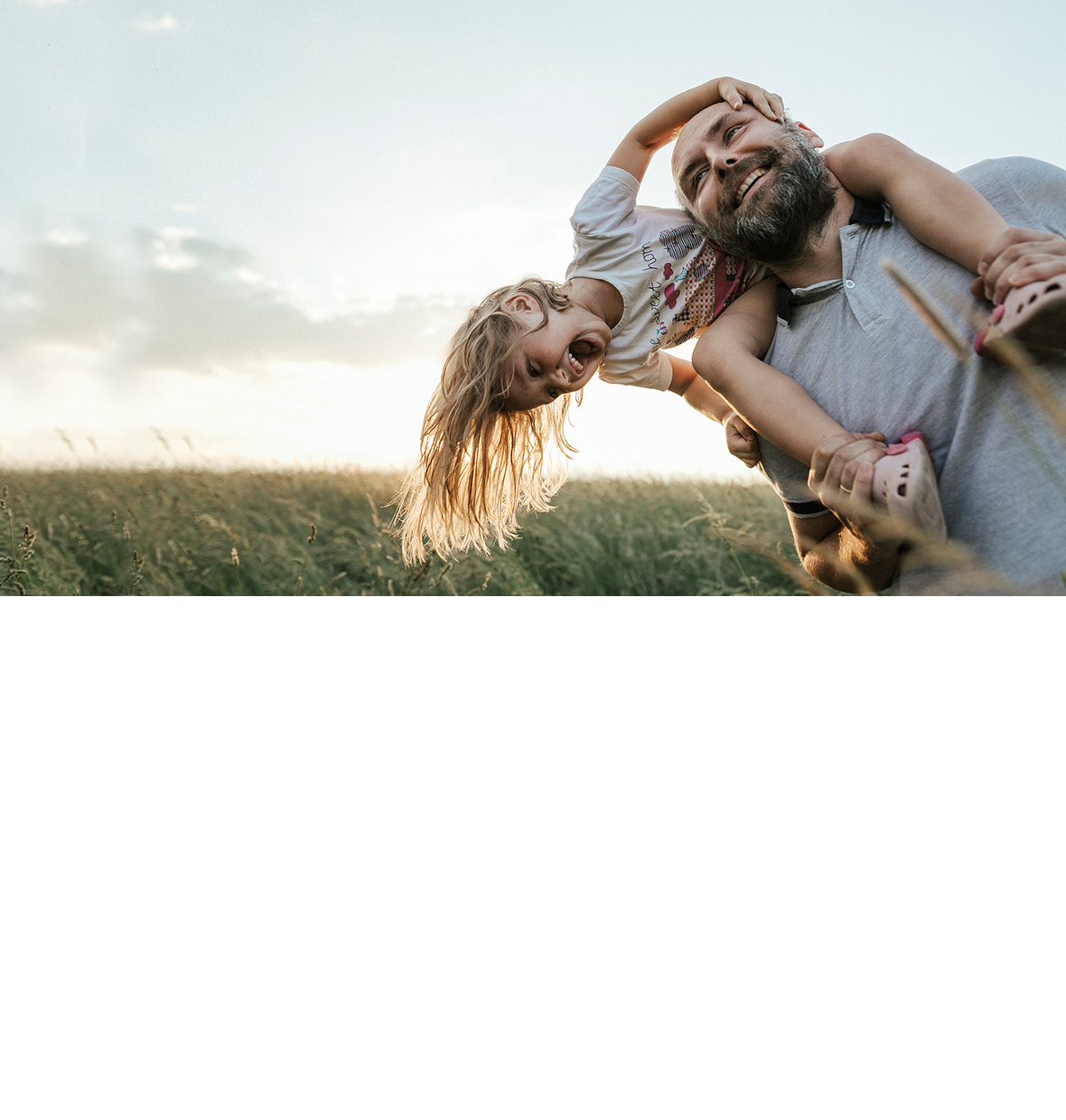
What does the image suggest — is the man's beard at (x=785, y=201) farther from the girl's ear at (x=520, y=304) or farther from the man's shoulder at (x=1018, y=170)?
the girl's ear at (x=520, y=304)

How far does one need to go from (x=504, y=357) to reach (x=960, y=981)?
3.52 ft

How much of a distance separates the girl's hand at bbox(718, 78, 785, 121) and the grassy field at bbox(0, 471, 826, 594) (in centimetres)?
88

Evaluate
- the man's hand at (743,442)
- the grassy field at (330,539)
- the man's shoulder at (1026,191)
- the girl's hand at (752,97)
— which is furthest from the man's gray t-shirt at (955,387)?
the grassy field at (330,539)

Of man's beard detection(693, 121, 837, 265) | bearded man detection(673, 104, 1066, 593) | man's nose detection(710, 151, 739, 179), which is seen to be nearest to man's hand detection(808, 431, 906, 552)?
bearded man detection(673, 104, 1066, 593)

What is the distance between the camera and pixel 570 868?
3.32ft

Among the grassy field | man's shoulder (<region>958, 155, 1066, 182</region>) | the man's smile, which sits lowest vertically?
the grassy field

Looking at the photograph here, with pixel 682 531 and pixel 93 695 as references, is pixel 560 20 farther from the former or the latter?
pixel 93 695

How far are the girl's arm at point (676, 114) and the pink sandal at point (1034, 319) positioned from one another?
0.50 metres

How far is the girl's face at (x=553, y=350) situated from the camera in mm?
1312

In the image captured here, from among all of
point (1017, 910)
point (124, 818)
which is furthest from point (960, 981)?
point (124, 818)

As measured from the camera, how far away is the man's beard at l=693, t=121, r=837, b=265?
3.76 feet

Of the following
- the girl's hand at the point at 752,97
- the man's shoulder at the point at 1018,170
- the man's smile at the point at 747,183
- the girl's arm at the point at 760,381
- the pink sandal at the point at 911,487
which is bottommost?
the pink sandal at the point at 911,487

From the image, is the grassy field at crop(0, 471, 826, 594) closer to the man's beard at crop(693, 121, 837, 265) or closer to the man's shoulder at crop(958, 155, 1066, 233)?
the man's beard at crop(693, 121, 837, 265)

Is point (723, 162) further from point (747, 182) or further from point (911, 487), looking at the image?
point (911, 487)
